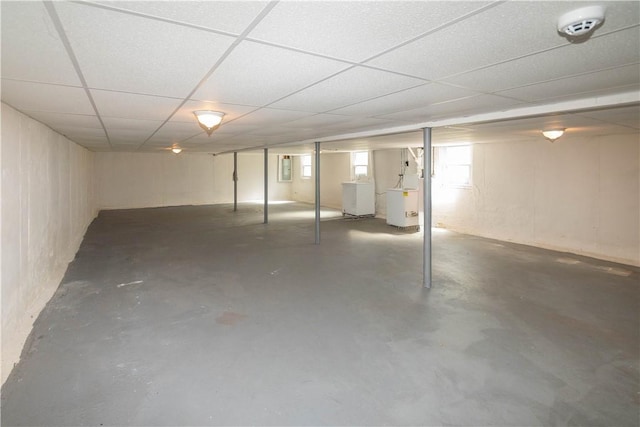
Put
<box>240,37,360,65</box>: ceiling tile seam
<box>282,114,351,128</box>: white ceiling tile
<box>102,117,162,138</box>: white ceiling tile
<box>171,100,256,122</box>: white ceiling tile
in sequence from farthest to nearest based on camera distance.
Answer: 1. <box>102,117,162,138</box>: white ceiling tile
2. <box>282,114,351,128</box>: white ceiling tile
3. <box>171,100,256,122</box>: white ceiling tile
4. <box>240,37,360,65</box>: ceiling tile seam

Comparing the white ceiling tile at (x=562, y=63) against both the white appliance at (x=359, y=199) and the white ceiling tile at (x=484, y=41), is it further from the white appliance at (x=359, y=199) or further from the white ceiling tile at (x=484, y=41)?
the white appliance at (x=359, y=199)

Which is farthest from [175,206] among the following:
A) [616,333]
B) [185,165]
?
[616,333]

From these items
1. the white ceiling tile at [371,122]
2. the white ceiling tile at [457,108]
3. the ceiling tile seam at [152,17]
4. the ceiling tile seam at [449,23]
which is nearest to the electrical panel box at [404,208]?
the white ceiling tile at [371,122]

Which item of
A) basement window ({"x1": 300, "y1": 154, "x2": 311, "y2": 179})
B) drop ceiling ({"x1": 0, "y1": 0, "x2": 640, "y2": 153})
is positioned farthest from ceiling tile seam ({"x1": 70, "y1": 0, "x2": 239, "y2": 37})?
basement window ({"x1": 300, "y1": 154, "x2": 311, "y2": 179})

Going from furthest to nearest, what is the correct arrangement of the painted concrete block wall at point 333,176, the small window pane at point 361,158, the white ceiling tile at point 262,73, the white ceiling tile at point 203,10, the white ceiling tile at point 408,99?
the painted concrete block wall at point 333,176 → the small window pane at point 361,158 → the white ceiling tile at point 408,99 → the white ceiling tile at point 262,73 → the white ceiling tile at point 203,10

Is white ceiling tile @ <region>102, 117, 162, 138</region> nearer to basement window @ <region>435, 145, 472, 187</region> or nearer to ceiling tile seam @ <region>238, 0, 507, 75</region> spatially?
ceiling tile seam @ <region>238, 0, 507, 75</region>

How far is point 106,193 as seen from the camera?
1061cm

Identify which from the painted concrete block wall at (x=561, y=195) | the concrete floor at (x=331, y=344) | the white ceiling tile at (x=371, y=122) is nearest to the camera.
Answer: the concrete floor at (x=331, y=344)

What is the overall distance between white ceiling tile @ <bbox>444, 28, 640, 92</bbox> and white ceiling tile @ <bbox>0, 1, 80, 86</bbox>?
201 centimetres

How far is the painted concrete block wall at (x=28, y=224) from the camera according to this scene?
8.30 feet

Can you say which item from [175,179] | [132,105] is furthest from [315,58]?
[175,179]

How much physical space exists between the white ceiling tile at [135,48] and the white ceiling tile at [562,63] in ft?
4.76

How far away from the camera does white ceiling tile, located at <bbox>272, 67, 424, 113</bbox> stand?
6.47 ft

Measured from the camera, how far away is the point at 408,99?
8.48 ft
